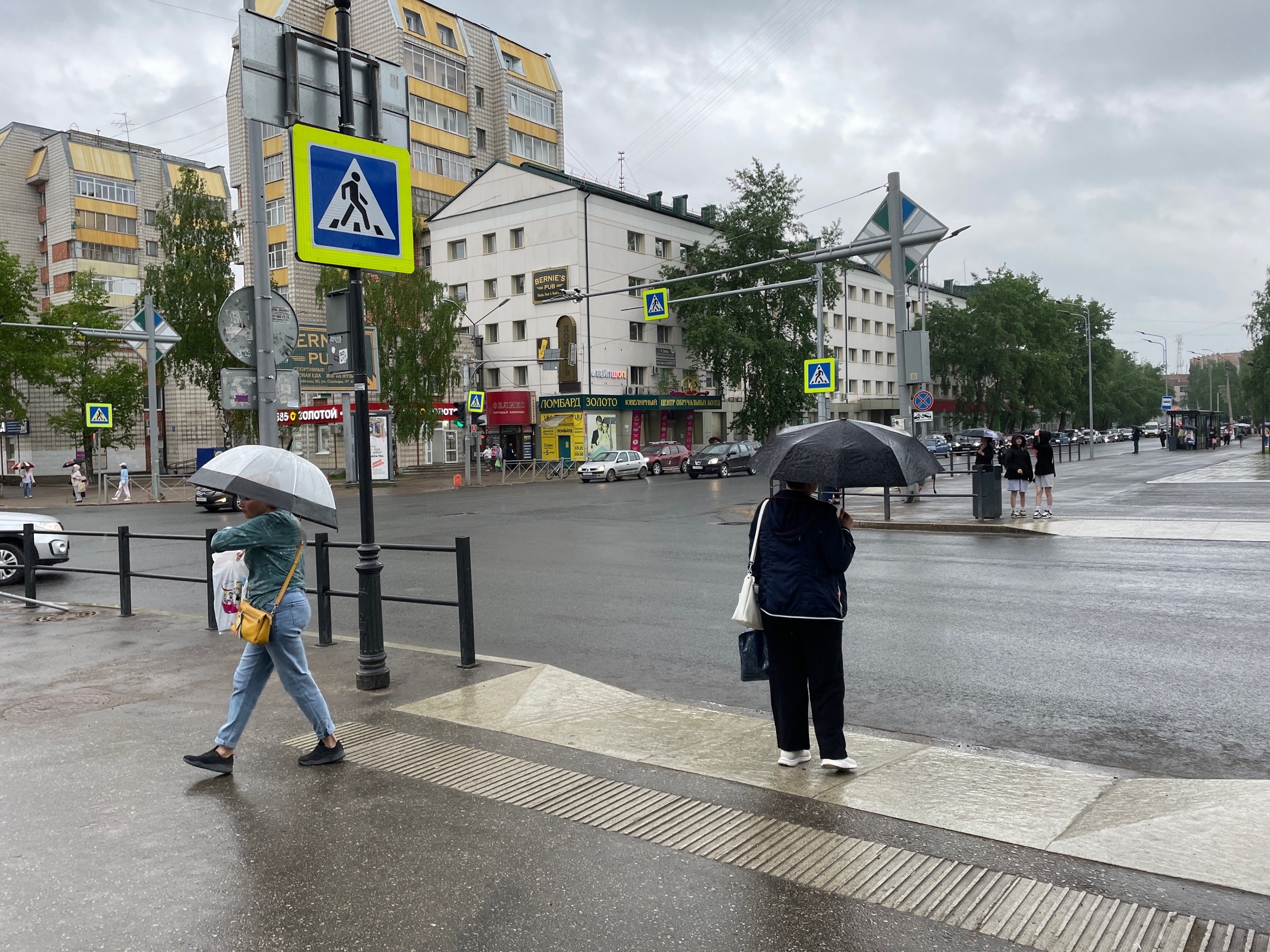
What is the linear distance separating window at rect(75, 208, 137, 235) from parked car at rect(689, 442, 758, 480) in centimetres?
4875

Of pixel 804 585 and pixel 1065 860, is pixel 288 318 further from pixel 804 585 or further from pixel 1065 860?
pixel 1065 860

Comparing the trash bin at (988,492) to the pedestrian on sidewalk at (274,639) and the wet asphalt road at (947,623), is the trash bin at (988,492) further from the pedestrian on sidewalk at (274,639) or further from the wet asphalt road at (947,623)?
the pedestrian on sidewalk at (274,639)

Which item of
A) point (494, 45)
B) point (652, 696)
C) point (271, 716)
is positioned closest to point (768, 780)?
point (652, 696)

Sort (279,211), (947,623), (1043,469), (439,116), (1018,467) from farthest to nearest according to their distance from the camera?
(279,211) → (439,116) → (1018,467) → (1043,469) → (947,623)

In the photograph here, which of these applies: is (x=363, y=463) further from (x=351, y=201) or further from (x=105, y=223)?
(x=105, y=223)

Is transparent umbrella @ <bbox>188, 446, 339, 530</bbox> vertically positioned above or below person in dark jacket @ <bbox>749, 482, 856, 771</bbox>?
above

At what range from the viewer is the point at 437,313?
42.9 m

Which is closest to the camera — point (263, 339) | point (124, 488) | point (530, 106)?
point (263, 339)

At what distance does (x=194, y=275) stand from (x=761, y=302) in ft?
97.6

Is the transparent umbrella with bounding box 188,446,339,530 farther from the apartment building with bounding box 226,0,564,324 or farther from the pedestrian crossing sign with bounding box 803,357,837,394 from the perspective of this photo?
the apartment building with bounding box 226,0,564,324

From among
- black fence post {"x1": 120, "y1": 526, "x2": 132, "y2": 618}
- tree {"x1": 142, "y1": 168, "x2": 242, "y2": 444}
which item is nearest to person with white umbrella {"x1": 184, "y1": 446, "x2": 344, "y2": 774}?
black fence post {"x1": 120, "y1": 526, "x2": 132, "y2": 618}

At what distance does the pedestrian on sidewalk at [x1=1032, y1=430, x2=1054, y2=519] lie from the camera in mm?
17953

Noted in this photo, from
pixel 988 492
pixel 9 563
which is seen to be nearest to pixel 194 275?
pixel 9 563

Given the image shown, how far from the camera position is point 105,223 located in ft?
217
